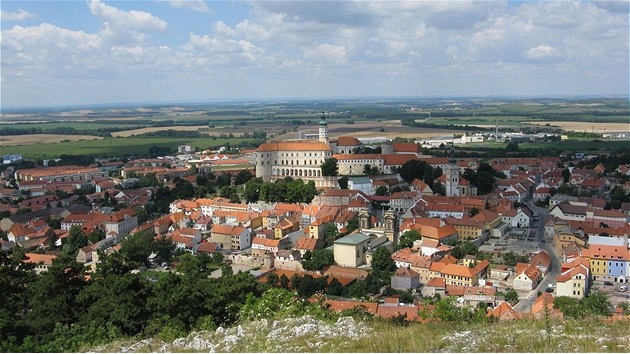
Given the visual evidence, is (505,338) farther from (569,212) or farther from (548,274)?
(569,212)

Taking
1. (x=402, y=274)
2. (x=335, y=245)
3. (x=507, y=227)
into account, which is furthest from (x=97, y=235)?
(x=507, y=227)

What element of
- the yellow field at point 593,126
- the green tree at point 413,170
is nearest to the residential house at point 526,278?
the green tree at point 413,170

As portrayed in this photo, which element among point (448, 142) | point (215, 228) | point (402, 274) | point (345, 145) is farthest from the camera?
point (448, 142)

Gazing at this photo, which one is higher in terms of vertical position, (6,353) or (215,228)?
(6,353)

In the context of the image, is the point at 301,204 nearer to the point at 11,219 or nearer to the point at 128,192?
the point at 128,192

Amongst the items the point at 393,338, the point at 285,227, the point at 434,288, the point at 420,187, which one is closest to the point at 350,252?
the point at 434,288

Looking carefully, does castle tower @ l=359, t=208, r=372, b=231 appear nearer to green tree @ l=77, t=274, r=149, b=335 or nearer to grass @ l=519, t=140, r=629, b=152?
green tree @ l=77, t=274, r=149, b=335
